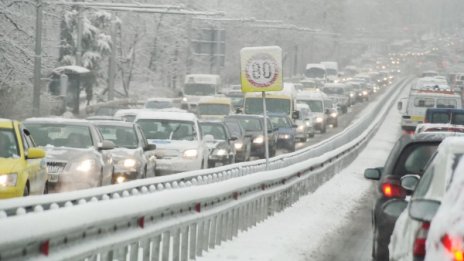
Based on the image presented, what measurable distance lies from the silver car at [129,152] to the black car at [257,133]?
632 inches

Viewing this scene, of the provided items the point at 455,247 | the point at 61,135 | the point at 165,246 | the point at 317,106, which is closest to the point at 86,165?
the point at 61,135

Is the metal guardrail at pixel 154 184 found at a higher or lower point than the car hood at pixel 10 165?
lower

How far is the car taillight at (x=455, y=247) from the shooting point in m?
6.09

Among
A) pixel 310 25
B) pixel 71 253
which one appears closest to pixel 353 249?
pixel 71 253

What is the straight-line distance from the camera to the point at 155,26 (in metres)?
96.9

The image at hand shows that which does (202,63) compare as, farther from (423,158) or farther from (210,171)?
(423,158)

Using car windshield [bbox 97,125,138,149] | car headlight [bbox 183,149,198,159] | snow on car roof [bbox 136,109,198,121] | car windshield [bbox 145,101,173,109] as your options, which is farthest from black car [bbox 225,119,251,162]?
car windshield [bbox 145,101,173,109]

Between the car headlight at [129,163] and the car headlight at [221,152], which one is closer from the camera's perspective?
the car headlight at [129,163]

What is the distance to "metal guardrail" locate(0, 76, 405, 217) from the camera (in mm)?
12062

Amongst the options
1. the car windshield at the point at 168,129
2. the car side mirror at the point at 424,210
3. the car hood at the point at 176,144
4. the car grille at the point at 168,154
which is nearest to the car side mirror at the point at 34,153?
the car side mirror at the point at 424,210

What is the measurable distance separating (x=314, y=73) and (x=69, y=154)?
341ft

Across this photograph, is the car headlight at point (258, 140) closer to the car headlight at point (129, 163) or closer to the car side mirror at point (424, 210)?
the car headlight at point (129, 163)

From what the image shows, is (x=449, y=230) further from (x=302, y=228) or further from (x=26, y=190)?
(x=302, y=228)

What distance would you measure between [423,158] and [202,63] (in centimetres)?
10543
